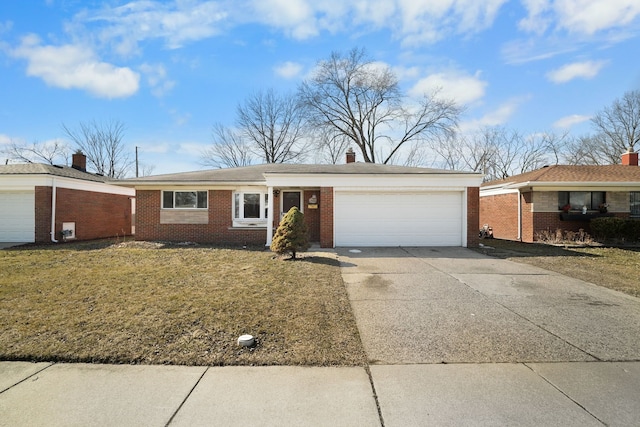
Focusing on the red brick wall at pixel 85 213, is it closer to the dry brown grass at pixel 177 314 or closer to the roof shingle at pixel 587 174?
the dry brown grass at pixel 177 314

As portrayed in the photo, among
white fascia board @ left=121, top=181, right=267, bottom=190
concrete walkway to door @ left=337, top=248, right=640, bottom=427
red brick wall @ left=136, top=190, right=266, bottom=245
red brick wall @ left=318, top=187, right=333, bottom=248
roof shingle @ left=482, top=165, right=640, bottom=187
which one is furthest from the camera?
roof shingle @ left=482, top=165, right=640, bottom=187

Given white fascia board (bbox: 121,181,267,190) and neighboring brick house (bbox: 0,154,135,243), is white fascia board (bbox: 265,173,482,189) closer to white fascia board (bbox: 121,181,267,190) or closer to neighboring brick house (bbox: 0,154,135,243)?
white fascia board (bbox: 121,181,267,190)

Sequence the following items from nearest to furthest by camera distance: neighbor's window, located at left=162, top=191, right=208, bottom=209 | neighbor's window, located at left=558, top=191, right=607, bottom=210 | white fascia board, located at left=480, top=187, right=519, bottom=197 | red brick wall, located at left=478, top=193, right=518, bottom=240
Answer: neighbor's window, located at left=162, top=191, right=208, bottom=209 → neighbor's window, located at left=558, top=191, right=607, bottom=210 → red brick wall, located at left=478, top=193, right=518, bottom=240 → white fascia board, located at left=480, top=187, right=519, bottom=197

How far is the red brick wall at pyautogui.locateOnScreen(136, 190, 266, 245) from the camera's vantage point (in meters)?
13.2

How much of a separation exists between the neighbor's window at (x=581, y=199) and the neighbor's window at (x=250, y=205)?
45.1 ft

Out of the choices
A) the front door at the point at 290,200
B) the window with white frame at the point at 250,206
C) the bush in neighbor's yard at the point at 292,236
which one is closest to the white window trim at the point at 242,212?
the window with white frame at the point at 250,206

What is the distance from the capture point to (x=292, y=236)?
9125 millimetres

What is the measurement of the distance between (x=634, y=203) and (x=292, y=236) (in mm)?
16924

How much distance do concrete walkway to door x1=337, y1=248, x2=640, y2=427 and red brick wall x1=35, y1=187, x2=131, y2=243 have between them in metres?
14.1

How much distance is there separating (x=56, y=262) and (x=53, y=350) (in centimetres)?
699

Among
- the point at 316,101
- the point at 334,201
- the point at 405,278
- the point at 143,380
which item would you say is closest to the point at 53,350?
the point at 143,380

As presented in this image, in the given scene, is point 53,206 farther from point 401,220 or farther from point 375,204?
point 401,220

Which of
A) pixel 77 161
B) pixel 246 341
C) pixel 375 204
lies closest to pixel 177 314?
pixel 246 341

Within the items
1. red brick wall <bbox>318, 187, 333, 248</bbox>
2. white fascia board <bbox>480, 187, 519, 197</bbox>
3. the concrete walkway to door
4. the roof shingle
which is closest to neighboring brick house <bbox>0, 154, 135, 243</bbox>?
red brick wall <bbox>318, 187, 333, 248</bbox>
